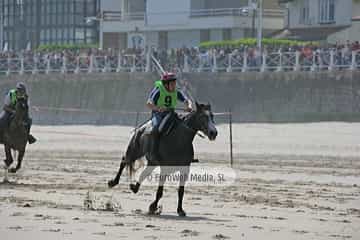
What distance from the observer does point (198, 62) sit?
47.1 metres

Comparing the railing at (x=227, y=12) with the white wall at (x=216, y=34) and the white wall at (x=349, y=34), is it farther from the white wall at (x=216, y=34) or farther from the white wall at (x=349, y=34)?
the white wall at (x=349, y=34)

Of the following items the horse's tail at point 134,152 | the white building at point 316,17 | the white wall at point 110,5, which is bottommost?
the horse's tail at point 134,152

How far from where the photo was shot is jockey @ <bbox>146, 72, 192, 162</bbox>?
16.2 m

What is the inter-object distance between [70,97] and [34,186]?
1343 inches

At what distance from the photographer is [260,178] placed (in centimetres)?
2261

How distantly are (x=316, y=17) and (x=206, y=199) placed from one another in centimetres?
4418

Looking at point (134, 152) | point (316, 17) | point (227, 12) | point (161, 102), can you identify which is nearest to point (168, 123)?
point (161, 102)

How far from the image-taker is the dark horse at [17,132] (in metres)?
20.9

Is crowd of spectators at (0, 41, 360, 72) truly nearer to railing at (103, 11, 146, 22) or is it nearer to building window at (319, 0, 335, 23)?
railing at (103, 11, 146, 22)

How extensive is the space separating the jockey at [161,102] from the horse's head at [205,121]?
25 centimetres

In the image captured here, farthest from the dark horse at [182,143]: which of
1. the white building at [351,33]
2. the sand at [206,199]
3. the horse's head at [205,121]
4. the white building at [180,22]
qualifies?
the white building at [180,22]

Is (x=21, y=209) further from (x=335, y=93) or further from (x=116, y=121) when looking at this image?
(x=116, y=121)

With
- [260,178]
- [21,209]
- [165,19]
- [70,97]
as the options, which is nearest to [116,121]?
[70,97]

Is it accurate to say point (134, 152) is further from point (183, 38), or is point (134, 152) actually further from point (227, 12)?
point (183, 38)
